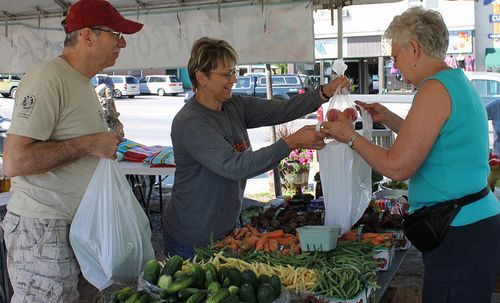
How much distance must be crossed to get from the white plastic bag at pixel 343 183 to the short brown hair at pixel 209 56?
643mm

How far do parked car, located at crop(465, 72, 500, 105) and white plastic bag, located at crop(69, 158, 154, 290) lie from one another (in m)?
10.4

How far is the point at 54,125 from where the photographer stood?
2.22 meters

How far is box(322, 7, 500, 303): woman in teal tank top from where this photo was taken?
6.67ft

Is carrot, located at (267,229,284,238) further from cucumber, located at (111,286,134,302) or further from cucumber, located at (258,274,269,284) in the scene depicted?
cucumber, located at (111,286,134,302)

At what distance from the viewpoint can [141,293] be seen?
1.95 m

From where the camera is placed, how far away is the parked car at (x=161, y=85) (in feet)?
114

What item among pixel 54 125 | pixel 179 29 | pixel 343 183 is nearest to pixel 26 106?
pixel 54 125

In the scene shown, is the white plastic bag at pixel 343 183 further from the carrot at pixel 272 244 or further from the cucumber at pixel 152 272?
the cucumber at pixel 152 272

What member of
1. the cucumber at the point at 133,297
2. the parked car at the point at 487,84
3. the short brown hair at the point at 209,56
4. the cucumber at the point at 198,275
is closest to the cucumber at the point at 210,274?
the cucumber at the point at 198,275

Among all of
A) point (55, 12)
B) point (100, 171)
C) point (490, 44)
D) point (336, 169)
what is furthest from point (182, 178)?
point (490, 44)

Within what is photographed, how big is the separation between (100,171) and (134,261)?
0.40 m

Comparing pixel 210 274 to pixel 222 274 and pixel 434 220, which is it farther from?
pixel 434 220

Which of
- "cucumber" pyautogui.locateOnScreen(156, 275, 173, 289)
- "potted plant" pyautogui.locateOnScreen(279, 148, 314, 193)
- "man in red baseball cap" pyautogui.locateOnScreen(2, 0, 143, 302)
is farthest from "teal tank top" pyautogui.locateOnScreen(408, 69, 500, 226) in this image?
"potted plant" pyautogui.locateOnScreen(279, 148, 314, 193)

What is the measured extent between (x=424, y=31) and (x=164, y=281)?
1.33 m
